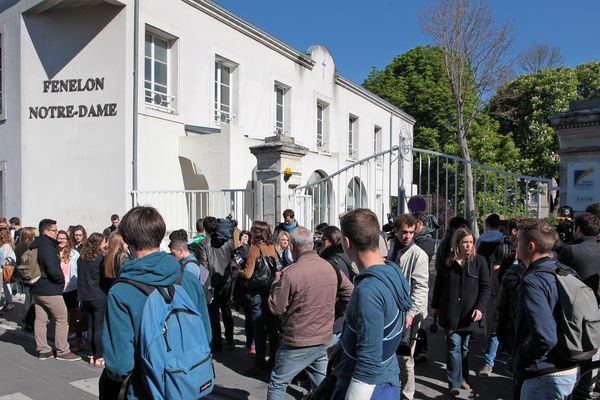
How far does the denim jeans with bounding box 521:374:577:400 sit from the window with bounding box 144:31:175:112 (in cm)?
1071

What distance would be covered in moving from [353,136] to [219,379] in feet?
53.8

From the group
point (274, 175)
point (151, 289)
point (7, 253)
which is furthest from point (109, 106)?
point (151, 289)

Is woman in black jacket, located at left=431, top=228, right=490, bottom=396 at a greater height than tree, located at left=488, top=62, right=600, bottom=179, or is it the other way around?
tree, located at left=488, top=62, right=600, bottom=179

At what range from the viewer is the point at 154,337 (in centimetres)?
231

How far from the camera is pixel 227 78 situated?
14.2 metres

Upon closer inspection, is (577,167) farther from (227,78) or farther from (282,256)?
(227,78)

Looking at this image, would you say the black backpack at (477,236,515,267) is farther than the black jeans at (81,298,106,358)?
No

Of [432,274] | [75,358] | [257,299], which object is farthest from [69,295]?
[432,274]

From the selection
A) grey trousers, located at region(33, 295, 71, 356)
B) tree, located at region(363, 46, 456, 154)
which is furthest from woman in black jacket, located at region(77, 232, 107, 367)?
tree, located at region(363, 46, 456, 154)

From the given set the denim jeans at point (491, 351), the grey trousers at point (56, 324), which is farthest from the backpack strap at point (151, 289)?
the grey trousers at point (56, 324)

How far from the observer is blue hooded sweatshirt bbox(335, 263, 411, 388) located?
92.7 inches

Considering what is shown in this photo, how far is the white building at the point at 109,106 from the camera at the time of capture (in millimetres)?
11172

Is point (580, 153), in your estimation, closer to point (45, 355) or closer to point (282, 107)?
point (45, 355)

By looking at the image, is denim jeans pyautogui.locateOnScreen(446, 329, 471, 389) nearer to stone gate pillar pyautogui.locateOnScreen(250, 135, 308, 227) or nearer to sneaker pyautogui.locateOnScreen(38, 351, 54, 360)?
stone gate pillar pyautogui.locateOnScreen(250, 135, 308, 227)
